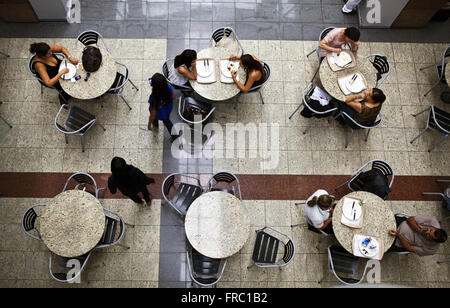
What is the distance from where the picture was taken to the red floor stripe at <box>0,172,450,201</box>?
5.50m

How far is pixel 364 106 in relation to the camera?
16.9 ft

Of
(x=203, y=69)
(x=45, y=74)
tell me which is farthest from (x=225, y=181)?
(x=45, y=74)

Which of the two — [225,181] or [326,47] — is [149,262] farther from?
[326,47]

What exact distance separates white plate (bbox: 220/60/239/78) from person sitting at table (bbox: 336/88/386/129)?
1.85 meters

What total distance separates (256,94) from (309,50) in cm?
147

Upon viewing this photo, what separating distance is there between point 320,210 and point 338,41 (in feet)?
9.50

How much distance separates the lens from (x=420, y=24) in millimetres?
6684

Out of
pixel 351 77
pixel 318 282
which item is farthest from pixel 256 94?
pixel 318 282

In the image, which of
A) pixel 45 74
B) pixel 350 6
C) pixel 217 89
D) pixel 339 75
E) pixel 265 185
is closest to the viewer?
pixel 45 74

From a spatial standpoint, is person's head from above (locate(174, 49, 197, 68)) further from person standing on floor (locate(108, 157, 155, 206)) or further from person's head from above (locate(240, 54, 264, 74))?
person standing on floor (locate(108, 157, 155, 206))

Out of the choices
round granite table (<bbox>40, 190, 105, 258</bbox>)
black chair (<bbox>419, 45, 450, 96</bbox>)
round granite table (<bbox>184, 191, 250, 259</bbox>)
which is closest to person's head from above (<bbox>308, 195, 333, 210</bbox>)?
round granite table (<bbox>184, 191, 250, 259</bbox>)

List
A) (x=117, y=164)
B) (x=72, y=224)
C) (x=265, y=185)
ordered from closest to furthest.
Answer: (x=117, y=164) < (x=72, y=224) < (x=265, y=185)

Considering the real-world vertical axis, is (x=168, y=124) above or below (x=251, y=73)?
below
